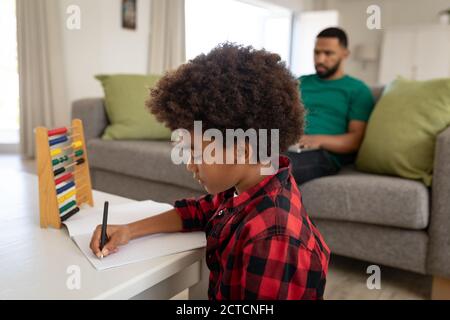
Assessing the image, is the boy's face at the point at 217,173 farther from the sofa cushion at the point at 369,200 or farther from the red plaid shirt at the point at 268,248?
the sofa cushion at the point at 369,200

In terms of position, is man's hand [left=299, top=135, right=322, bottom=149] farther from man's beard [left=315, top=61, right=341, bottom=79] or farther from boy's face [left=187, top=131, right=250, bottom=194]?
boy's face [left=187, top=131, right=250, bottom=194]

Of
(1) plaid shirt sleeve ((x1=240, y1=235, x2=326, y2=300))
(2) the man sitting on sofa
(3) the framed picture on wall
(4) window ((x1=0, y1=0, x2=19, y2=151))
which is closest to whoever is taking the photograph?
(1) plaid shirt sleeve ((x1=240, y1=235, x2=326, y2=300))

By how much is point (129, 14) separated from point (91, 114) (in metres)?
1.85

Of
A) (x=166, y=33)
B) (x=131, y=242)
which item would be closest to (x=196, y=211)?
(x=131, y=242)

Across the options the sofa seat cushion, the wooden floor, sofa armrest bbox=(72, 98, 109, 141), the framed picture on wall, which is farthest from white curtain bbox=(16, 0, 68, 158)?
the wooden floor

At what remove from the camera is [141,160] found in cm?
191

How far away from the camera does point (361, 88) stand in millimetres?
1825

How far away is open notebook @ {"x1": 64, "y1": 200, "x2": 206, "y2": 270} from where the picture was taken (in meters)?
0.68

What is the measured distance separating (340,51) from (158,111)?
1467 millimetres

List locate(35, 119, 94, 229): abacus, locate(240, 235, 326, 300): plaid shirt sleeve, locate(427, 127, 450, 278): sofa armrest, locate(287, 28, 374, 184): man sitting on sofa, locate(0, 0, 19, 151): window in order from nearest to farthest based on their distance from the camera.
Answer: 1. locate(240, 235, 326, 300): plaid shirt sleeve
2. locate(35, 119, 94, 229): abacus
3. locate(427, 127, 450, 278): sofa armrest
4. locate(287, 28, 374, 184): man sitting on sofa
5. locate(0, 0, 19, 151): window

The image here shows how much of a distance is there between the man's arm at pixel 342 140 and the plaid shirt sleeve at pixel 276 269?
1133mm

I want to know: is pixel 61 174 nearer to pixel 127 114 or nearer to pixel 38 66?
pixel 127 114
